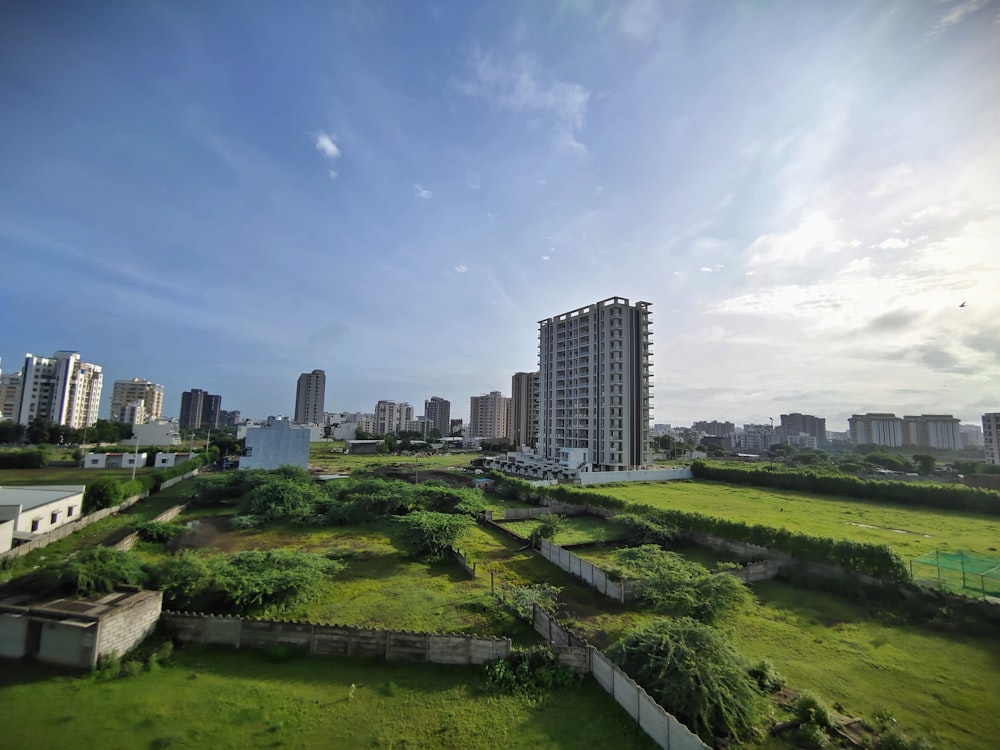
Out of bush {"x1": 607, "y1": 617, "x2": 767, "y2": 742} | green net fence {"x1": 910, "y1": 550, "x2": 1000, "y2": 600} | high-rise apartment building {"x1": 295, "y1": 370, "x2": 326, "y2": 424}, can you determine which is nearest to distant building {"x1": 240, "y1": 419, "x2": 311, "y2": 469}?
bush {"x1": 607, "y1": 617, "x2": 767, "y2": 742}

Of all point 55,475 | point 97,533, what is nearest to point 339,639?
point 97,533

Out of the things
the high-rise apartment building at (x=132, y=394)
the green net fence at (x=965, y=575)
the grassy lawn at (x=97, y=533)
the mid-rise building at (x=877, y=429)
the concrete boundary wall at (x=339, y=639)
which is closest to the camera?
the concrete boundary wall at (x=339, y=639)

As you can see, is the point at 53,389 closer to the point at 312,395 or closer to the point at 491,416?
the point at 312,395

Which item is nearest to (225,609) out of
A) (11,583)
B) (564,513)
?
(11,583)

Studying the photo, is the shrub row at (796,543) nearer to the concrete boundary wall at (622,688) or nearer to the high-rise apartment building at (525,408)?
the concrete boundary wall at (622,688)

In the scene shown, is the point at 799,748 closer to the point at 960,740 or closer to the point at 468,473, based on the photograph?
the point at 960,740

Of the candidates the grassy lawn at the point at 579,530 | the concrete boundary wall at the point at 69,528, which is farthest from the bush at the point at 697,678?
the concrete boundary wall at the point at 69,528
